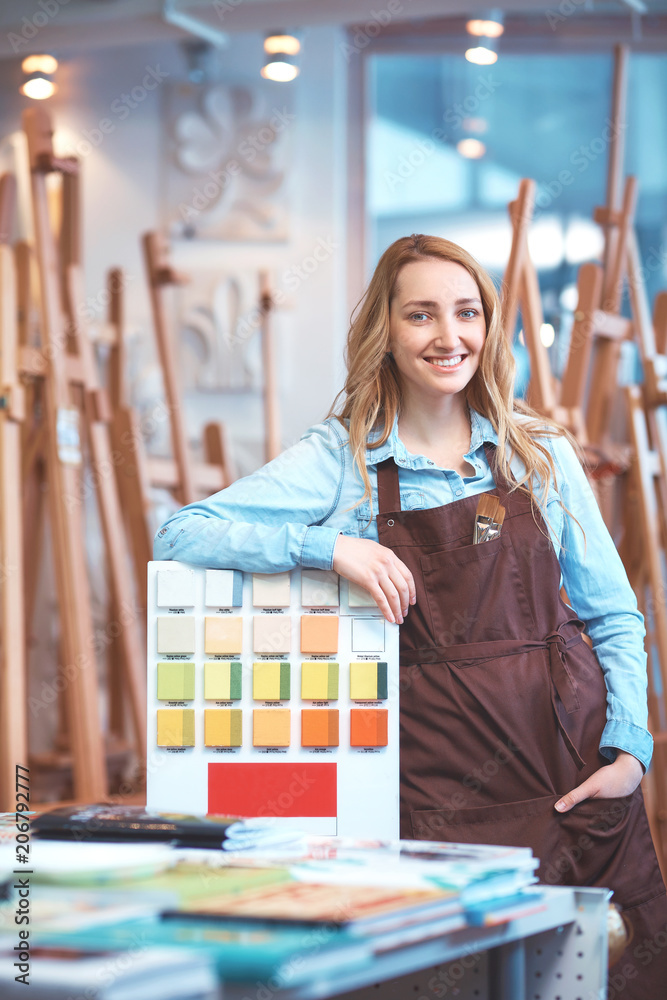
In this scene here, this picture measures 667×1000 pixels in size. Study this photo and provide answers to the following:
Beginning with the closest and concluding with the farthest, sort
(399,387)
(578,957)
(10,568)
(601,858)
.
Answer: (578,957) < (601,858) < (399,387) < (10,568)

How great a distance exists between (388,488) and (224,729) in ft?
1.57

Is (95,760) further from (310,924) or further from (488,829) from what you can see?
(310,924)

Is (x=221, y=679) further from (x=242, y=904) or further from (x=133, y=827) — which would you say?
(x=242, y=904)

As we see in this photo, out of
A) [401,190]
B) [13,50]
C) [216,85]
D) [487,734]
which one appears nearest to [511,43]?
[401,190]

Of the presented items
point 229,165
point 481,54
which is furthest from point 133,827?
point 229,165

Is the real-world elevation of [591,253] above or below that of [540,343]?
above

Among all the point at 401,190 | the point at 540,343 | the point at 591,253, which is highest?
the point at 401,190

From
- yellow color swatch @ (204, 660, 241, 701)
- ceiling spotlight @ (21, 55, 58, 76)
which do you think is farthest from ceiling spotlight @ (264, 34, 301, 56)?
yellow color swatch @ (204, 660, 241, 701)

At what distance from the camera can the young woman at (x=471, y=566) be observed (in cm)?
164

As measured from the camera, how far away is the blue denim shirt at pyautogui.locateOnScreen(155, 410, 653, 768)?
178cm

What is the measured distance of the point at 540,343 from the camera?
323 cm

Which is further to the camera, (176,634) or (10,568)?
(10,568)

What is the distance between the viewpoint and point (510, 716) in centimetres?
168

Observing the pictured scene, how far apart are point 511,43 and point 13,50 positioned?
6.72 ft
